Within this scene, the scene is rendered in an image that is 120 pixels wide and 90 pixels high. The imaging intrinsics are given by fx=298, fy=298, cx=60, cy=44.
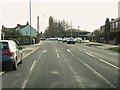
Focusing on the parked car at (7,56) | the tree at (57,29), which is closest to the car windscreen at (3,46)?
the parked car at (7,56)

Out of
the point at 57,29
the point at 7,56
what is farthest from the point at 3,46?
the point at 57,29

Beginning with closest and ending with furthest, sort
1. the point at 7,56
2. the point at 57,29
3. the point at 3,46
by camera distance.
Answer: the point at 7,56 → the point at 3,46 → the point at 57,29

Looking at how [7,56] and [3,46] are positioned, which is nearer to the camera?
[7,56]

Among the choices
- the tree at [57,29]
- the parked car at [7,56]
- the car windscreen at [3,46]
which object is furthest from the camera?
the tree at [57,29]

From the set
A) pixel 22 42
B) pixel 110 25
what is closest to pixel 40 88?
pixel 22 42

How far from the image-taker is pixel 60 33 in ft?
466

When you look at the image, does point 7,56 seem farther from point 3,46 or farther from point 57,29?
point 57,29

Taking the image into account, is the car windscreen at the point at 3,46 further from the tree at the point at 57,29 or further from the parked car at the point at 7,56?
the tree at the point at 57,29

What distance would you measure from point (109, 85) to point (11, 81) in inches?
142

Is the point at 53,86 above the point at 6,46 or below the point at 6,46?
below

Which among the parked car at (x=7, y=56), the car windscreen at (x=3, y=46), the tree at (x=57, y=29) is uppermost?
the tree at (x=57, y=29)

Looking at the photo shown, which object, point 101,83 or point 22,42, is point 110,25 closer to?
point 22,42

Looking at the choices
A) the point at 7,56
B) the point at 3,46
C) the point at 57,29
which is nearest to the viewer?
the point at 7,56

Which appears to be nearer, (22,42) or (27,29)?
(22,42)
